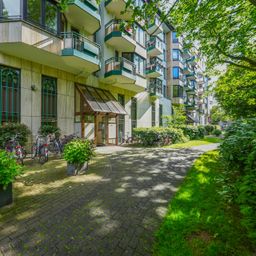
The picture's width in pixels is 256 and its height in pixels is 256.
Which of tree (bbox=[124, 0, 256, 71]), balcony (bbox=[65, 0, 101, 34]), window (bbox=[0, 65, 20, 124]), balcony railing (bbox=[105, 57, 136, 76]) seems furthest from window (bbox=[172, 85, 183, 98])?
window (bbox=[0, 65, 20, 124])

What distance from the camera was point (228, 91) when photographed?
12.3 meters

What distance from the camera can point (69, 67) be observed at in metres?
11.8

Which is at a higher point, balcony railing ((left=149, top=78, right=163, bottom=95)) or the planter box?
balcony railing ((left=149, top=78, right=163, bottom=95))

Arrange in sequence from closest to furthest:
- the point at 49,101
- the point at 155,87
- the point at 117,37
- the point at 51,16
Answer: the point at 51,16, the point at 49,101, the point at 117,37, the point at 155,87

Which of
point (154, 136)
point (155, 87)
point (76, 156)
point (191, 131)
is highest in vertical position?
point (155, 87)

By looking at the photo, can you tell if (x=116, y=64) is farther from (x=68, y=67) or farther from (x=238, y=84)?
(x=238, y=84)

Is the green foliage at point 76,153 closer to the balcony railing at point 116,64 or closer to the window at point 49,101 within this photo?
the window at point 49,101

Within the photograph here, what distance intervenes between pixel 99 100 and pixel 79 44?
14.3 feet

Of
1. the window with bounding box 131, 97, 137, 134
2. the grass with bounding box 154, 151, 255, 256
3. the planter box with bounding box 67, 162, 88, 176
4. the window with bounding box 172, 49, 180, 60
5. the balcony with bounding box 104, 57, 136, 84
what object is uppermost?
the window with bounding box 172, 49, 180, 60

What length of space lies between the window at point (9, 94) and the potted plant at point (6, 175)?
675 cm

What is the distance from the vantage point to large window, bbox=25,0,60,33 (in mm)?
9523

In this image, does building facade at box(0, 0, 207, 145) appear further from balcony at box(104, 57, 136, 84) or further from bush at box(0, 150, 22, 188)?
bush at box(0, 150, 22, 188)

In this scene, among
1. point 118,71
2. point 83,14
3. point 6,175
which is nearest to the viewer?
point 6,175

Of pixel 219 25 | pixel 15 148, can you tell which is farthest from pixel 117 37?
pixel 15 148
